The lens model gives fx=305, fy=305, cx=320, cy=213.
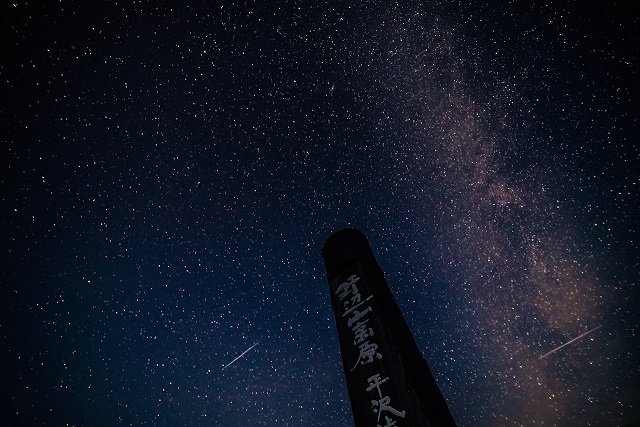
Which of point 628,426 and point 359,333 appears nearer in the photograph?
point 359,333

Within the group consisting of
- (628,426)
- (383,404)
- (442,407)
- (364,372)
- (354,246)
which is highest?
(354,246)

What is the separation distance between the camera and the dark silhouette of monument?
9.06ft

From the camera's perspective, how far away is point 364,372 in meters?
3.25

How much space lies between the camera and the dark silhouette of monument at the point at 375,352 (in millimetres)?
2761

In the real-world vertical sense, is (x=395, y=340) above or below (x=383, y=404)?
above

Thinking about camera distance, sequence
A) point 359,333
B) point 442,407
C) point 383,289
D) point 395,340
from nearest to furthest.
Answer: point 442,407
point 395,340
point 359,333
point 383,289

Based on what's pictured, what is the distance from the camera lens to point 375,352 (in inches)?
129

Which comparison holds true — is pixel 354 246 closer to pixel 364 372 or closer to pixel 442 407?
pixel 364 372

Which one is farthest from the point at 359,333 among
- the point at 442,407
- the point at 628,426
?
the point at 628,426

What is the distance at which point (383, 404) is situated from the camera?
2.91 meters

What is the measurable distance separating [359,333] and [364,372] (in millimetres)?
421

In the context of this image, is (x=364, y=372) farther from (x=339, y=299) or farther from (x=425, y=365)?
(x=339, y=299)

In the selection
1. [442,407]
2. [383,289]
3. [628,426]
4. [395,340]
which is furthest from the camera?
[628,426]

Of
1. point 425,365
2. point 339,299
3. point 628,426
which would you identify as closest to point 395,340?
point 425,365
